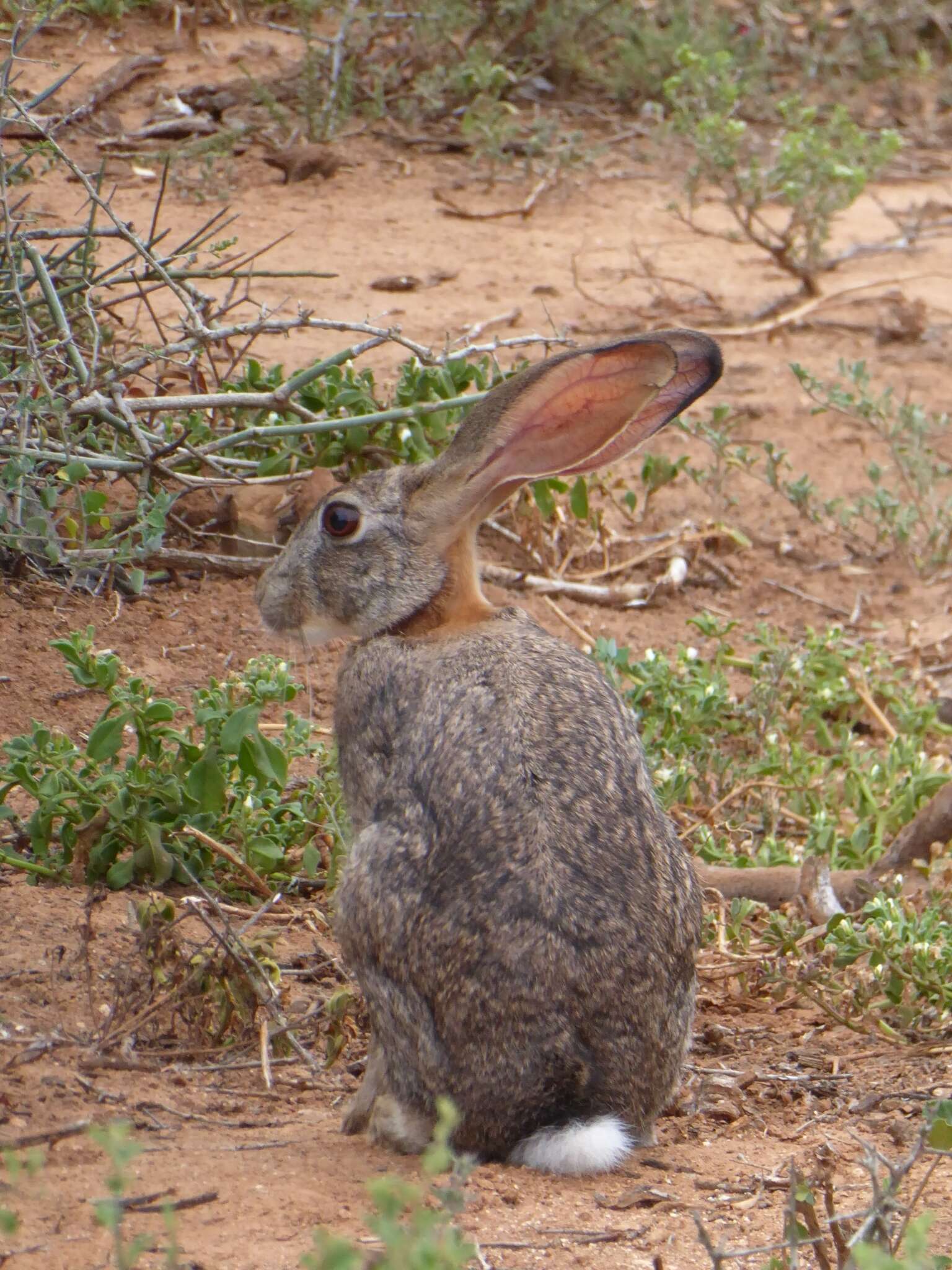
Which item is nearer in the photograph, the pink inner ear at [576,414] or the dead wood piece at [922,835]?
the pink inner ear at [576,414]

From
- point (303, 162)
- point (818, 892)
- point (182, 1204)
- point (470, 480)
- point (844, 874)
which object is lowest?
point (844, 874)

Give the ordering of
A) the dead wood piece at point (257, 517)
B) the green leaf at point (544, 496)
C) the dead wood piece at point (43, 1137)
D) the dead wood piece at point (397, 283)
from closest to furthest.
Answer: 1. the dead wood piece at point (43, 1137)
2. the dead wood piece at point (257, 517)
3. the green leaf at point (544, 496)
4. the dead wood piece at point (397, 283)

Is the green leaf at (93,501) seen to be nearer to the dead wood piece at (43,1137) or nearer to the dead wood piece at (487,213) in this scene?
the dead wood piece at (43,1137)

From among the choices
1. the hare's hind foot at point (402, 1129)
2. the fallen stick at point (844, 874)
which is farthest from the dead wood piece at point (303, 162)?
the hare's hind foot at point (402, 1129)

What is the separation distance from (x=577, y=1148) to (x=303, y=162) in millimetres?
8014

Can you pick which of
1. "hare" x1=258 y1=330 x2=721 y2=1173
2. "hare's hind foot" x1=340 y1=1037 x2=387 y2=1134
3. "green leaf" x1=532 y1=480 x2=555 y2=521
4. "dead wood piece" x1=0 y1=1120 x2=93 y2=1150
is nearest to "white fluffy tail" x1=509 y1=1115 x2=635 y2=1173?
"hare" x1=258 y1=330 x2=721 y2=1173

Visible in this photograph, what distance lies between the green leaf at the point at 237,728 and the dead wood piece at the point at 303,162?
6.73 m

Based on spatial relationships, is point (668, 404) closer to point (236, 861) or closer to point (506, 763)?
point (506, 763)

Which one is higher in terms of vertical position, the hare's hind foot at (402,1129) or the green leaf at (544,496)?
the green leaf at (544,496)

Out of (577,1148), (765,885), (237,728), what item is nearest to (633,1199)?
(577,1148)

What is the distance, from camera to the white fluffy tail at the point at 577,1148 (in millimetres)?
3617

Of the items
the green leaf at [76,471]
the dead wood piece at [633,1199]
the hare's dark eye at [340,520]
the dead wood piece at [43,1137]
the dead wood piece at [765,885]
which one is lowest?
the dead wood piece at [765,885]

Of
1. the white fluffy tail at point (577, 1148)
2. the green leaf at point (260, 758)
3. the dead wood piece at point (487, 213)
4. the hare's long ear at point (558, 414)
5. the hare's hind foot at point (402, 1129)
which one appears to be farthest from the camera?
the dead wood piece at point (487, 213)

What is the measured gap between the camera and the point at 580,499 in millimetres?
6953
